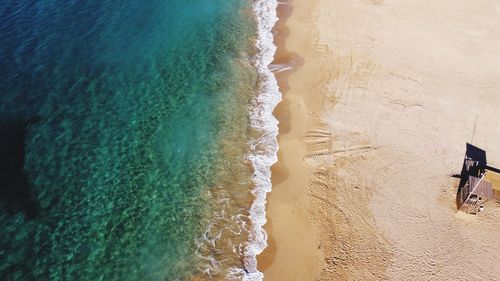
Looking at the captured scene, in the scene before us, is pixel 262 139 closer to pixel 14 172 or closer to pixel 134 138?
pixel 134 138

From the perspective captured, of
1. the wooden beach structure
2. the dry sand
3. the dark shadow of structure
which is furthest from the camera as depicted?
the dark shadow of structure

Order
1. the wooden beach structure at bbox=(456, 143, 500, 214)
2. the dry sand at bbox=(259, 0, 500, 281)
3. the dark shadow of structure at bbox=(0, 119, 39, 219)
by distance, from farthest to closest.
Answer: the dark shadow of structure at bbox=(0, 119, 39, 219) → the wooden beach structure at bbox=(456, 143, 500, 214) → the dry sand at bbox=(259, 0, 500, 281)

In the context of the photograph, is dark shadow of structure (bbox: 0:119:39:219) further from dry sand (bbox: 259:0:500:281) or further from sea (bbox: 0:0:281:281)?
dry sand (bbox: 259:0:500:281)

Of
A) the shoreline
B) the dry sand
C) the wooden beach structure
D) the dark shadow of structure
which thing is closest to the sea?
the dark shadow of structure

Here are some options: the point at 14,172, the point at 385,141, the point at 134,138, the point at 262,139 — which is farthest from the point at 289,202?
the point at 14,172

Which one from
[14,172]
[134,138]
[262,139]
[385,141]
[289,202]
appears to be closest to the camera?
[289,202]

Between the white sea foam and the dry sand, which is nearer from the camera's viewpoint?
the dry sand

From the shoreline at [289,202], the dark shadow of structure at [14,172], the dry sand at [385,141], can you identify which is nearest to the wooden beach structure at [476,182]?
the dry sand at [385,141]

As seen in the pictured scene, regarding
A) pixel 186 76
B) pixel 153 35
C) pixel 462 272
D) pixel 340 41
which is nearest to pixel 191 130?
pixel 186 76
